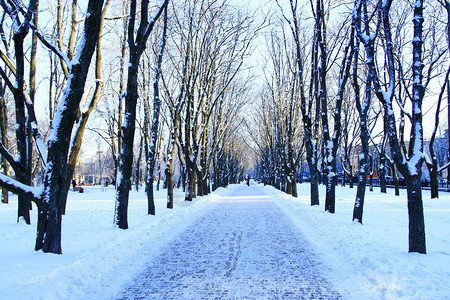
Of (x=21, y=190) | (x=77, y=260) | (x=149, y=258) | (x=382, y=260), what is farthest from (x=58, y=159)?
(x=382, y=260)

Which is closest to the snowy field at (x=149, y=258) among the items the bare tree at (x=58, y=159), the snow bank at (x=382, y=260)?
the snow bank at (x=382, y=260)

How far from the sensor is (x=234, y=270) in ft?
19.1

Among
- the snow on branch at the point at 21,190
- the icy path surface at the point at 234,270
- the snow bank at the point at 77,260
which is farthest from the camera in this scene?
the snow on branch at the point at 21,190

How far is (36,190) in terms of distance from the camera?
615cm

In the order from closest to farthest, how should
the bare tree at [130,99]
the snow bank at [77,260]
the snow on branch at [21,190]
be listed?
the snow bank at [77,260] → the snow on branch at [21,190] → the bare tree at [130,99]

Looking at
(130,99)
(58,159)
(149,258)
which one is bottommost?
(149,258)

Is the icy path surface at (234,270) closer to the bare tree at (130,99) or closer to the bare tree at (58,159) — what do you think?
the bare tree at (58,159)

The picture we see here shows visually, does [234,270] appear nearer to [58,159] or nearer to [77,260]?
[77,260]

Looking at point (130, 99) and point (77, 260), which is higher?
point (130, 99)

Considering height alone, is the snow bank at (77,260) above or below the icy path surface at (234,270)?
above

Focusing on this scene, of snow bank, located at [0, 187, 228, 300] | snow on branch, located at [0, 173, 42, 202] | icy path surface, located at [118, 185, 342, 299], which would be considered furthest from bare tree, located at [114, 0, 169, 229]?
snow on branch, located at [0, 173, 42, 202]

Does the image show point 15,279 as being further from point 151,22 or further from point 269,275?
point 151,22

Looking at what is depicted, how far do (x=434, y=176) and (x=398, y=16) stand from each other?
9540 millimetres

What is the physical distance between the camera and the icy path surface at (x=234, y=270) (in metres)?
4.70
